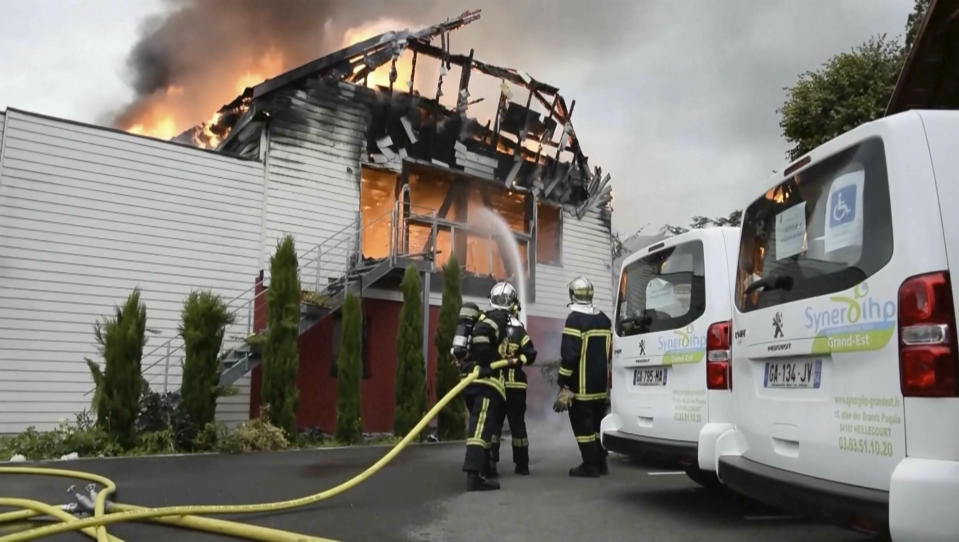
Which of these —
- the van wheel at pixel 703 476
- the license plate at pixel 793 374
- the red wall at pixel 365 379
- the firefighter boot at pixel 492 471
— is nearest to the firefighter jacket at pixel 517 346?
the firefighter boot at pixel 492 471

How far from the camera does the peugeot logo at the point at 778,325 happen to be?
11.7ft

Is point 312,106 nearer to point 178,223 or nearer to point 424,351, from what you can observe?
point 178,223

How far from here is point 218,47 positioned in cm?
1600

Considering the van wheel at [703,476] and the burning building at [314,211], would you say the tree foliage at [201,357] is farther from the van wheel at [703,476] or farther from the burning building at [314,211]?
the van wheel at [703,476]

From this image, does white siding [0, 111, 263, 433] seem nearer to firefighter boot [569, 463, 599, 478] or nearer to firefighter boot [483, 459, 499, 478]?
firefighter boot [483, 459, 499, 478]

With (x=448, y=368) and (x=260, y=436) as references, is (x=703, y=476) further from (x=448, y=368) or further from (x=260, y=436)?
(x=448, y=368)

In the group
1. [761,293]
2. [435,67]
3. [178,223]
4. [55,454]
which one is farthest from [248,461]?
[435,67]

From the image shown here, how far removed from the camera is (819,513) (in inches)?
119

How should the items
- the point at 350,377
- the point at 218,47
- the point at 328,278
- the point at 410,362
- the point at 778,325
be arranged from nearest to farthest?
the point at 778,325 < the point at 350,377 < the point at 410,362 < the point at 328,278 < the point at 218,47

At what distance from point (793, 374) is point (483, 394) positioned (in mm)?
3275

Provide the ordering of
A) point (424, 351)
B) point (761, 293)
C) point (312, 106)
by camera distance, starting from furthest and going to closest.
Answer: point (312, 106)
point (424, 351)
point (761, 293)

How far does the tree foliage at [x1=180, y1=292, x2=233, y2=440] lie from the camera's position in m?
9.79

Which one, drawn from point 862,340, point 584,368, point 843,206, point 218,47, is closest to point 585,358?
point 584,368

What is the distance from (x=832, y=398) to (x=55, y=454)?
29.7 ft
